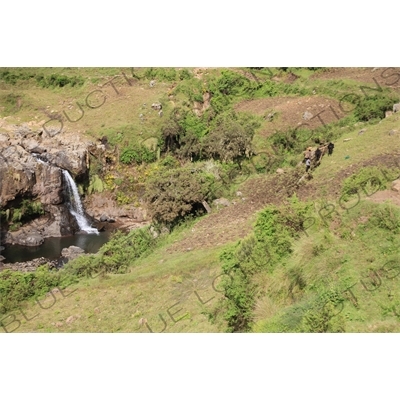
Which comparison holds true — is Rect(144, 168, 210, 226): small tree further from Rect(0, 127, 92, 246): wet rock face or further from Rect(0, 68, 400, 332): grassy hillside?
Rect(0, 127, 92, 246): wet rock face

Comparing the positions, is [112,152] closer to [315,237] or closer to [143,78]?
[143,78]

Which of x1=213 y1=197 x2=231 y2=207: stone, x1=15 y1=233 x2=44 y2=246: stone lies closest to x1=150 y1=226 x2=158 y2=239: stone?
x1=213 y1=197 x2=231 y2=207: stone

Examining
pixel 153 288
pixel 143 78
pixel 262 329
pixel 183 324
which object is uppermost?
pixel 143 78

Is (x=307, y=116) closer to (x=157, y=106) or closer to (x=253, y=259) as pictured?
(x=157, y=106)

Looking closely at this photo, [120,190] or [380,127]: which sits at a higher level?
[120,190]

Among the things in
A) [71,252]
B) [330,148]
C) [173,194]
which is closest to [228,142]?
[173,194]

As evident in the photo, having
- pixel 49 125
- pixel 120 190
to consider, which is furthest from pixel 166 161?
pixel 49 125
